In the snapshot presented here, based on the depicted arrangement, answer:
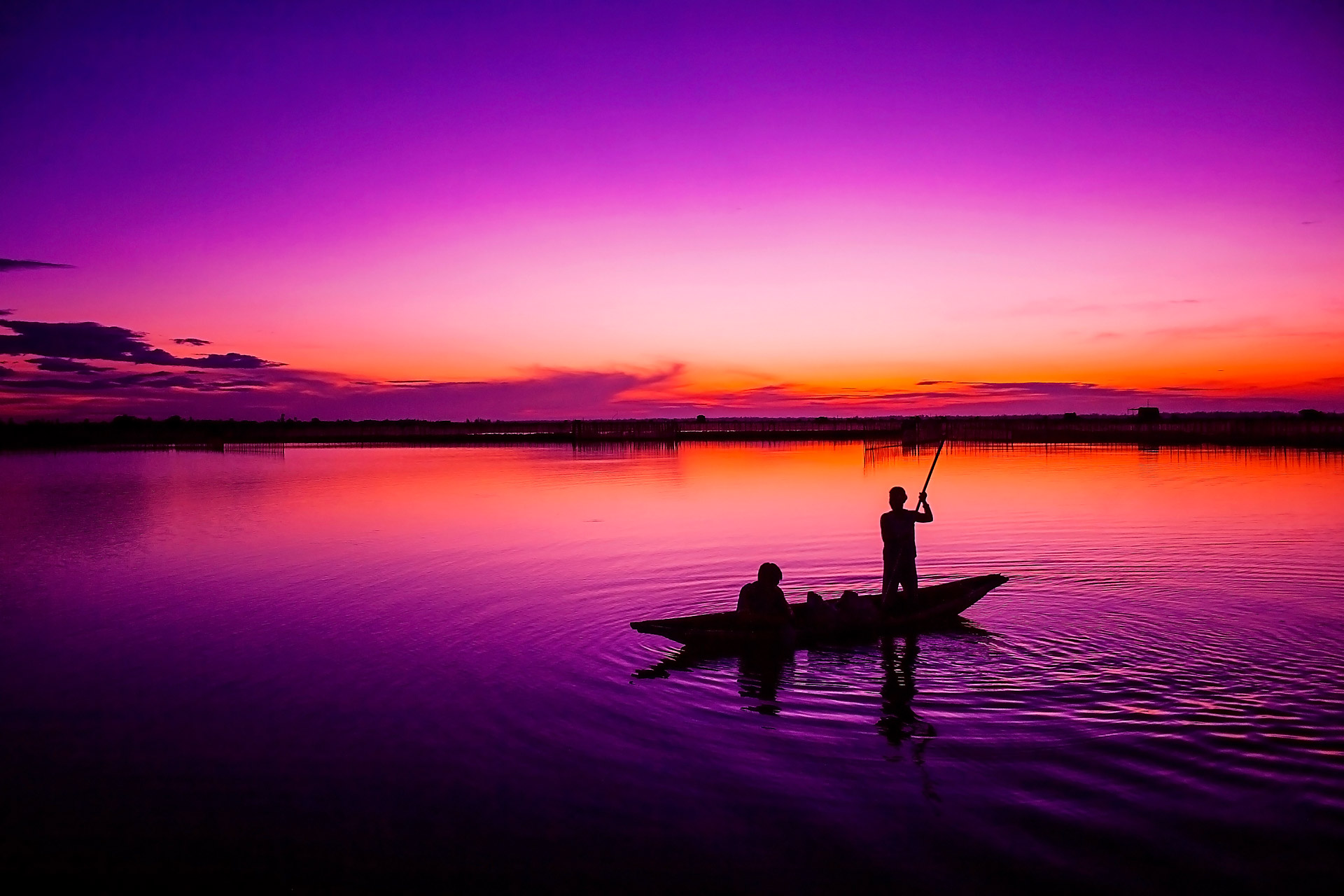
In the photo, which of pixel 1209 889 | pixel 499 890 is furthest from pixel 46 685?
pixel 1209 889

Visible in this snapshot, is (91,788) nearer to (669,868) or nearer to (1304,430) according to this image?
(669,868)

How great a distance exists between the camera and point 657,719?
9.77 meters

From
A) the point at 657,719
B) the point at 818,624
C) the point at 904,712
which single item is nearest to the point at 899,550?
the point at 818,624

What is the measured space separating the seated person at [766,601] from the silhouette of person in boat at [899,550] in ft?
6.75

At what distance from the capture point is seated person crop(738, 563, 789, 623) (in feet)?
41.9

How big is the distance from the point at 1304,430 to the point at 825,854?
80.1 meters

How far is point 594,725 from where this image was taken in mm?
9609

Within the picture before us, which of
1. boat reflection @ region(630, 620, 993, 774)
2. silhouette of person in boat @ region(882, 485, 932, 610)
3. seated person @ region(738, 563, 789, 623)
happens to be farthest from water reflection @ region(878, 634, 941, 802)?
seated person @ region(738, 563, 789, 623)

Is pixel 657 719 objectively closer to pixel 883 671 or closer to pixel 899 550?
pixel 883 671

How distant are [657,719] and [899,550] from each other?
235 inches

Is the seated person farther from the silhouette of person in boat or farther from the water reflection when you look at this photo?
the silhouette of person in boat

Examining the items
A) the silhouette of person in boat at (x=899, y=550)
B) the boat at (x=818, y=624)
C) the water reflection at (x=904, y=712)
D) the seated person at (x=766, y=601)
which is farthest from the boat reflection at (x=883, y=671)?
the silhouette of person in boat at (x=899, y=550)

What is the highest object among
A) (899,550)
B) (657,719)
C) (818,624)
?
(899,550)

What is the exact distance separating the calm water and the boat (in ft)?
1.19
